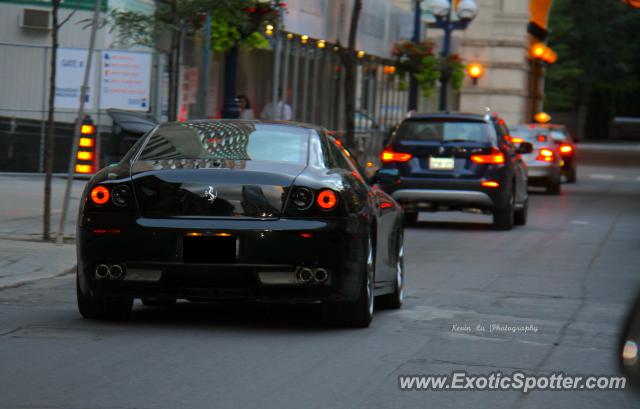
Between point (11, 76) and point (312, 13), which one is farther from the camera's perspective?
point (312, 13)

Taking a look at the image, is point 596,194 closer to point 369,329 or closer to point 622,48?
point 369,329

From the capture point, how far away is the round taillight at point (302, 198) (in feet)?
28.9

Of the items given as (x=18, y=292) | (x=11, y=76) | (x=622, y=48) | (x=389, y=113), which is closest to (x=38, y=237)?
(x=18, y=292)

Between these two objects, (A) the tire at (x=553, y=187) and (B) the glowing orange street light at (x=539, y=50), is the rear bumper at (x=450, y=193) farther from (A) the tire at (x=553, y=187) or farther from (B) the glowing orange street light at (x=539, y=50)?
(B) the glowing orange street light at (x=539, y=50)

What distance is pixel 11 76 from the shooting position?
86.0ft

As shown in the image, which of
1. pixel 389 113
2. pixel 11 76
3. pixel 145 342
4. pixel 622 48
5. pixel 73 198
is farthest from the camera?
pixel 622 48

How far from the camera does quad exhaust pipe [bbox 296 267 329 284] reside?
8.77 m

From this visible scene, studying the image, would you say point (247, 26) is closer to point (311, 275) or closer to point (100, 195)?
point (100, 195)

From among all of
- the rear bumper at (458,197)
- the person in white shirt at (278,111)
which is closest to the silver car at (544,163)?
the person in white shirt at (278,111)

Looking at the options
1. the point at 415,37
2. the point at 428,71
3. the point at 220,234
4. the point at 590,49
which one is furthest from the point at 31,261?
the point at 590,49

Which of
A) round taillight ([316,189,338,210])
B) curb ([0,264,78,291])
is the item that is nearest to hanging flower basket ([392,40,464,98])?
curb ([0,264,78,291])

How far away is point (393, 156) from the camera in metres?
20.6

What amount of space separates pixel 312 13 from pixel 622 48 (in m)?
63.3

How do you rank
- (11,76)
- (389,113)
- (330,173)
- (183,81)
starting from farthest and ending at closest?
(389,113) < (183,81) < (11,76) < (330,173)
